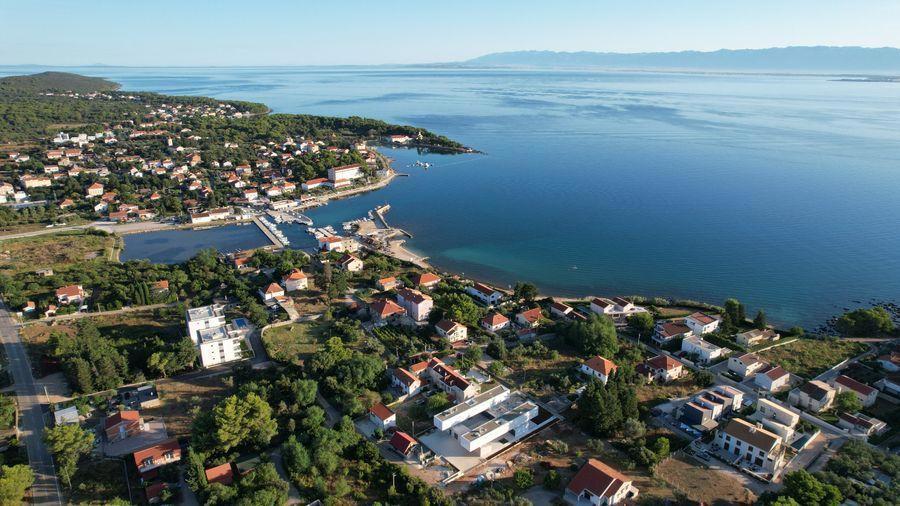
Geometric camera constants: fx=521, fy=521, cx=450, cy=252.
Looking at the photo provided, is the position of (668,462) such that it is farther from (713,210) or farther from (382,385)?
(713,210)

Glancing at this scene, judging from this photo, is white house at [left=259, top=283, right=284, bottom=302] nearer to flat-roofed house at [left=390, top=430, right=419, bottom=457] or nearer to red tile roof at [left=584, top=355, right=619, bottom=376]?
flat-roofed house at [left=390, top=430, right=419, bottom=457]

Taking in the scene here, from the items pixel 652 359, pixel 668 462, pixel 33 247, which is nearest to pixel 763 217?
pixel 652 359

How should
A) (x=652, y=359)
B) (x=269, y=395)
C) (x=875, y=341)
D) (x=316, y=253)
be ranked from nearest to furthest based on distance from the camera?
(x=269, y=395)
(x=652, y=359)
(x=875, y=341)
(x=316, y=253)

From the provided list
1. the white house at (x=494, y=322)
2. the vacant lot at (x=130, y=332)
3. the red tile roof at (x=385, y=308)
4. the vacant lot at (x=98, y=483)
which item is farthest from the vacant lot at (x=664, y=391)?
the vacant lot at (x=130, y=332)

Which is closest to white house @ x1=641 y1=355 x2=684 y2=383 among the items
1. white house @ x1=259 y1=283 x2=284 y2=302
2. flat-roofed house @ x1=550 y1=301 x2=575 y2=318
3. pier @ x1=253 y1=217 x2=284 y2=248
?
flat-roofed house @ x1=550 y1=301 x2=575 y2=318

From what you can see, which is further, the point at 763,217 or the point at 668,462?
the point at 763,217

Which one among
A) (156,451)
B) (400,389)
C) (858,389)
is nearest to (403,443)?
(400,389)

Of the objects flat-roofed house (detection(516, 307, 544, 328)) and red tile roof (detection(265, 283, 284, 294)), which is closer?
flat-roofed house (detection(516, 307, 544, 328))
